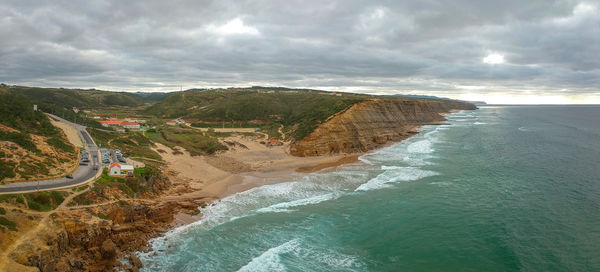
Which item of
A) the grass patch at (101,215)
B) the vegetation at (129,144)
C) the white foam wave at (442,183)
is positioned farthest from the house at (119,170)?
the white foam wave at (442,183)

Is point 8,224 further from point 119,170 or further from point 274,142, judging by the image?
point 274,142

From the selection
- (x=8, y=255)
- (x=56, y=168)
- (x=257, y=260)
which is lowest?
(x=257, y=260)

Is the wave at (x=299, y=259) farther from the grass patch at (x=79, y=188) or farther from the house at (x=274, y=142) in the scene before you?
the house at (x=274, y=142)

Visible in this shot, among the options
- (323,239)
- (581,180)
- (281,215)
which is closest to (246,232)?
(281,215)

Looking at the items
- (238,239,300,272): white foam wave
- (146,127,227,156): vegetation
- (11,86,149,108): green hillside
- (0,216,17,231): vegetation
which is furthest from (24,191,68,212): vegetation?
(11,86,149,108): green hillside

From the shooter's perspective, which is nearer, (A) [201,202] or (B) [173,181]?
(A) [201,202]

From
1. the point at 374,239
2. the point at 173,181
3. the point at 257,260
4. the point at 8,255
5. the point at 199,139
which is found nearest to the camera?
the point at 8,255

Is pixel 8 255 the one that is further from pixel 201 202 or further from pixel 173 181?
pixel 173 181

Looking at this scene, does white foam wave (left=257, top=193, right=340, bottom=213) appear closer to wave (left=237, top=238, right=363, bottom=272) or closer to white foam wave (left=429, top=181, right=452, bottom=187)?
wave (left=237, top=238, right=363, bottom=272)
